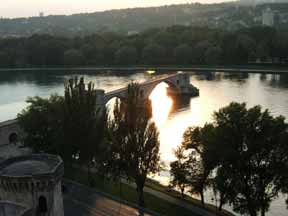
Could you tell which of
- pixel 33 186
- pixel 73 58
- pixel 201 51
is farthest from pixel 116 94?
pixel 73 58

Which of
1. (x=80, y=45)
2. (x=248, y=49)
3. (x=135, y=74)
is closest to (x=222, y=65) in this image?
(x=248, y=49)

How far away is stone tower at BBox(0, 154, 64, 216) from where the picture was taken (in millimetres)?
26438

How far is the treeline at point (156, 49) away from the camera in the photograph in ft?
446

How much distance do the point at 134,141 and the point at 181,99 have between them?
62.1 meters

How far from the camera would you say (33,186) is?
26547 mm

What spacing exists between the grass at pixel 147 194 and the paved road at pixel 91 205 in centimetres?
109

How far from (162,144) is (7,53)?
11715 centimetres

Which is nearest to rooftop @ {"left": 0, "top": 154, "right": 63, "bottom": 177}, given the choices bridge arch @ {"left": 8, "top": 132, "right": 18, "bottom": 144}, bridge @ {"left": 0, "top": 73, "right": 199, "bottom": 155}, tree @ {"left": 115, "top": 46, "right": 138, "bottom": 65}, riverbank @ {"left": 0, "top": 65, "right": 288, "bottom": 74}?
bridge @ {"left": 0, "top": 73, "right": 199, "bottom": 155}

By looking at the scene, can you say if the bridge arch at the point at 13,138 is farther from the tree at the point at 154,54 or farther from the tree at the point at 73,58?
the tree at the point at 73,58

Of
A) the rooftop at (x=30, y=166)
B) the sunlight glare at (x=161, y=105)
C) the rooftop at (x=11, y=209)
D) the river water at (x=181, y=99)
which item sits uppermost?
the rooftop at (x=30, y=166)

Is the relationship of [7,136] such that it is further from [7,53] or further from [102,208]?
[7,53]

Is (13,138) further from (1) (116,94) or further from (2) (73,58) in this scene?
(2) (73,58)

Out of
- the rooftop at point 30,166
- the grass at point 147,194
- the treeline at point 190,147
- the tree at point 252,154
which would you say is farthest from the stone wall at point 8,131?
the tree at point 252,154

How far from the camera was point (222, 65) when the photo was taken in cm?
13562
